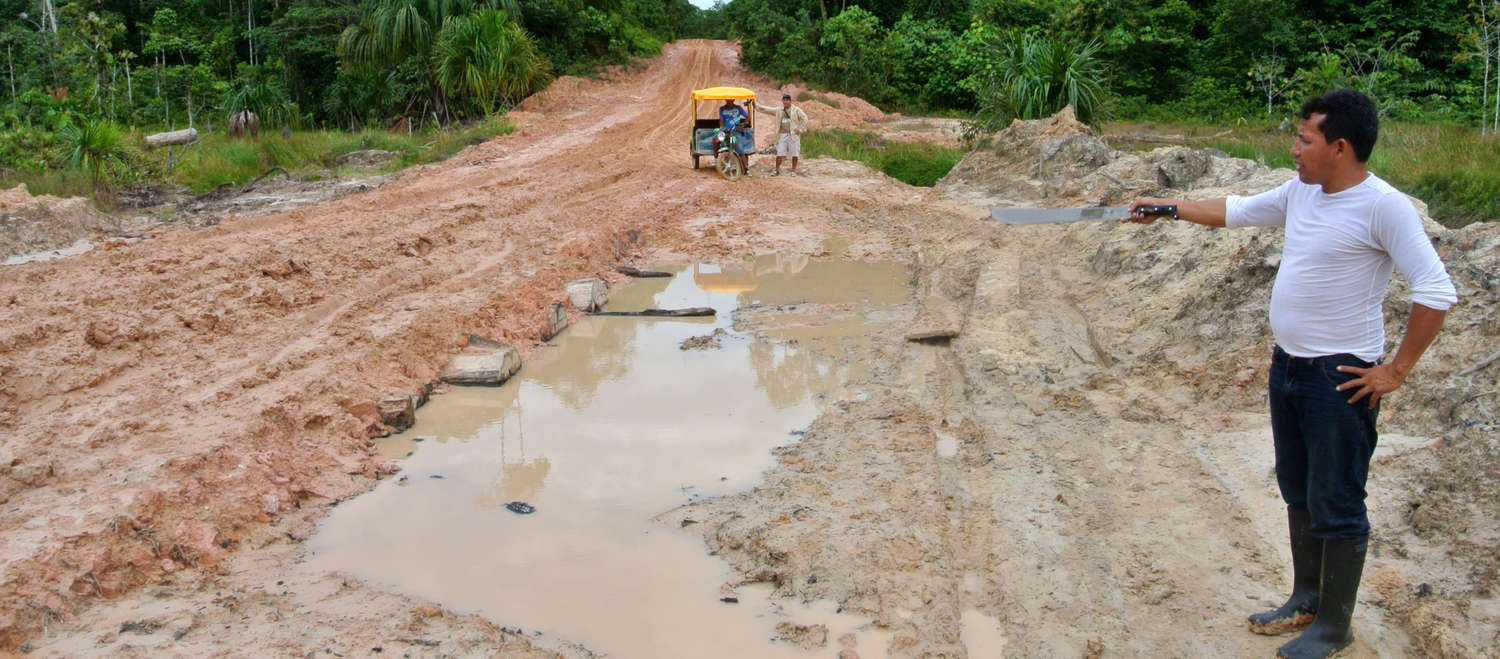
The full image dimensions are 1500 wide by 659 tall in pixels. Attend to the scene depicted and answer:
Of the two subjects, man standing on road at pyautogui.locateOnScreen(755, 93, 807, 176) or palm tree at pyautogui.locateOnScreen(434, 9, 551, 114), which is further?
palm tree at pyautogui.locateOnScreen(434, 9, 551, 114)

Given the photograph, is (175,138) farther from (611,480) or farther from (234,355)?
(611,480)

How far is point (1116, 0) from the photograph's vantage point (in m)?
26.5

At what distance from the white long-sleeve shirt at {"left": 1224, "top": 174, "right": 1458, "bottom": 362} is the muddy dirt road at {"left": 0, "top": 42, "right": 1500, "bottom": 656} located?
1119 millimetres

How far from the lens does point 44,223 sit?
34.8 feet

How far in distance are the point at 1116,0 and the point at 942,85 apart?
24.4 ft

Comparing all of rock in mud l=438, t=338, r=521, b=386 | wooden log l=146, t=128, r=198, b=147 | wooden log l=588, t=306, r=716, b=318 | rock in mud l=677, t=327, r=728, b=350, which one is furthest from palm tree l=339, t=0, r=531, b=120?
rock in mud l=438, t=338, r=521, b=386

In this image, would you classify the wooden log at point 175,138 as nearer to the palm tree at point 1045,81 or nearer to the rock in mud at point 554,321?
the rock in mud at point 554,321

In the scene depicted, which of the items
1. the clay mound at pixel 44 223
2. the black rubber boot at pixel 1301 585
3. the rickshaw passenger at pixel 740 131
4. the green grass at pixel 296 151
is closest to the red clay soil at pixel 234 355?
the clay mound at pixel 44 223

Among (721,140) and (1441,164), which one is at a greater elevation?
(1441,164)

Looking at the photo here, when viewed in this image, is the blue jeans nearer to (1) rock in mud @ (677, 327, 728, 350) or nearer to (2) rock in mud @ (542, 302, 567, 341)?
(1) rock in mud @ (677, 327, 728, 350)

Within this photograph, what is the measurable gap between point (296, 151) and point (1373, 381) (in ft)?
57.4

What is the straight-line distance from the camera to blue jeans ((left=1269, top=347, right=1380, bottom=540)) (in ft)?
10.8

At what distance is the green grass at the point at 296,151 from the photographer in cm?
1544

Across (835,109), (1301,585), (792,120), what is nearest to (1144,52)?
(835,109)
